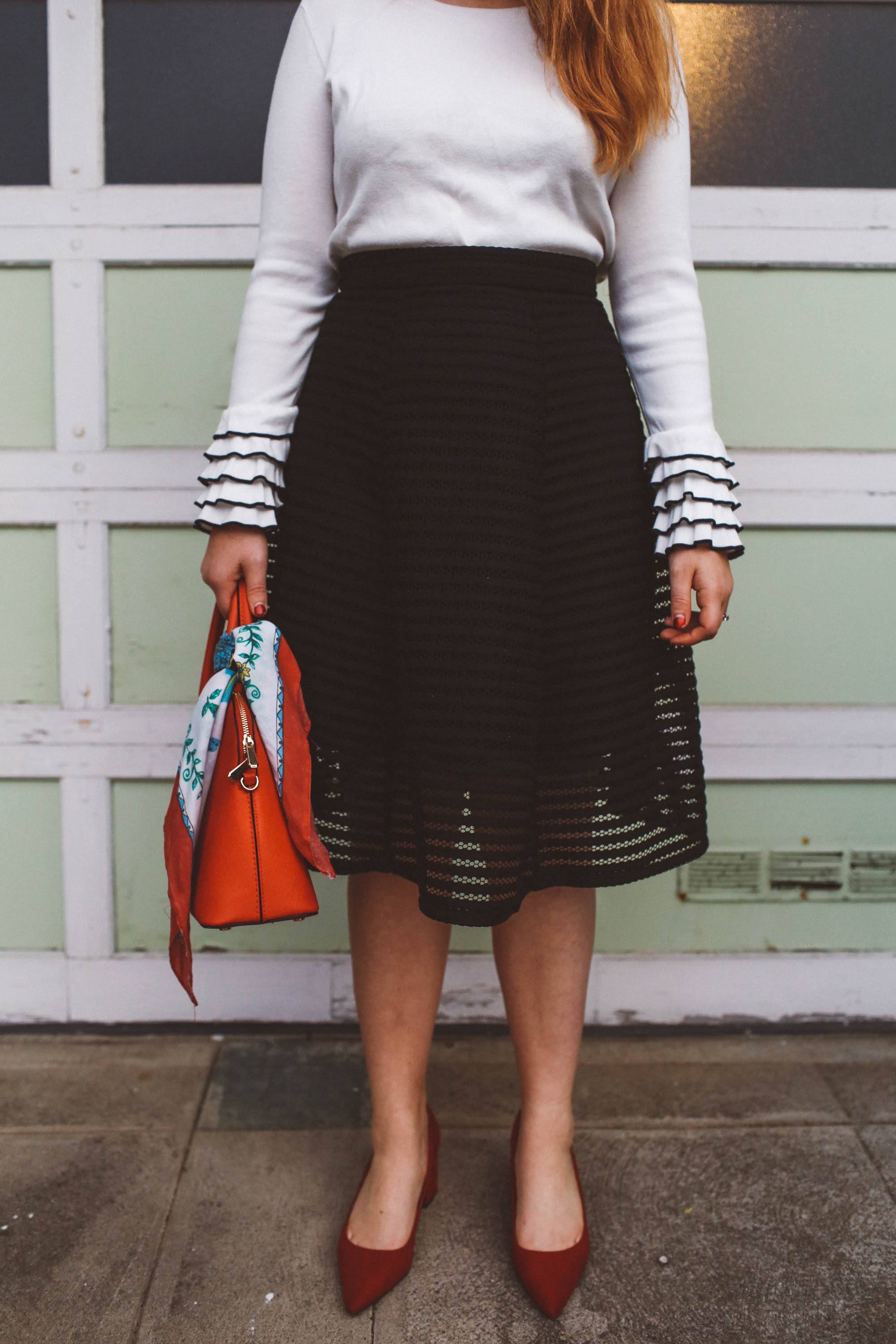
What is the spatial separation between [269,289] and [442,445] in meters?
0.31

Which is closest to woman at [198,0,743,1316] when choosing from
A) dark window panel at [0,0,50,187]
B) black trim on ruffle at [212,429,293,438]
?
black trim on ruffle at [212,429,293,438]

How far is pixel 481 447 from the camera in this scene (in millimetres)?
1085

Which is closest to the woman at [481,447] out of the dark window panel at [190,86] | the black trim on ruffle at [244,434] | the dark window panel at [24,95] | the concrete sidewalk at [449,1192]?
the black trim on ruffle at [244,434]

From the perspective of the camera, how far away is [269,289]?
117 centimetres

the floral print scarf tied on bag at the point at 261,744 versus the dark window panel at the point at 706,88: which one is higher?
the dark window panel at the point at 706,88

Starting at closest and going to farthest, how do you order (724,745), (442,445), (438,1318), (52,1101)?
(442,445) < (438,1318) < (52,1101) < (724,745)

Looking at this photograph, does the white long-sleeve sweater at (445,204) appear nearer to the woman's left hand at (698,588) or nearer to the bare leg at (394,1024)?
the woman's left hand at (698,588)

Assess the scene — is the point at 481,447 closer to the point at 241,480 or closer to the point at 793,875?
the point at 241,480

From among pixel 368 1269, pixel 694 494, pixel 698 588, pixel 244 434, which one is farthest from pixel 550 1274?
pixel 244 434

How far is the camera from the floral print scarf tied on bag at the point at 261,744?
1065 mm

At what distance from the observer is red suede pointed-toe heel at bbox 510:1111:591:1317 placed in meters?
1.22

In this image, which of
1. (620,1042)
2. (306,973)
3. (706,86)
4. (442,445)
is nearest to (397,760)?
(442,445)

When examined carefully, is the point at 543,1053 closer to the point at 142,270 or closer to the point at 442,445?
the point at 442,445

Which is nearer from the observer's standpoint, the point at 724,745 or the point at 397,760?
the point at 397,760
